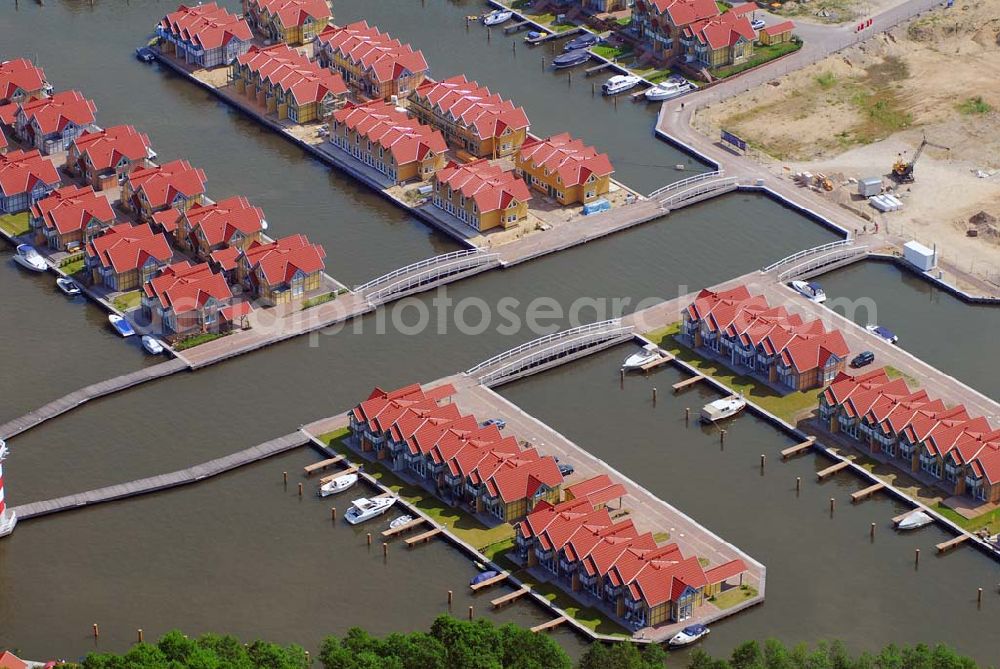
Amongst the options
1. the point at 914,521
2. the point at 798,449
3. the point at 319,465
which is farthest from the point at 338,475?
the point at 914,521

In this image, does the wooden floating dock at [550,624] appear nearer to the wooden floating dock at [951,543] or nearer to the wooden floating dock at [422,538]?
the wooden floating dock at [422,538]

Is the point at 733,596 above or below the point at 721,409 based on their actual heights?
below

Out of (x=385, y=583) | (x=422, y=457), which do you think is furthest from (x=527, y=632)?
(x=422, y=457)

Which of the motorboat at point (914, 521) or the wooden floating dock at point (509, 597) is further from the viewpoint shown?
the motorboat at point (914, 521)

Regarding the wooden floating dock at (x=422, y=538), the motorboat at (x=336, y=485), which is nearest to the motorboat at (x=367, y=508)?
the motorboat at (x=336, y=485)

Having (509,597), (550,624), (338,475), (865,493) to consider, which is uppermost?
(865,493)

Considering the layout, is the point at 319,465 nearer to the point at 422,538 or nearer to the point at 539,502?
the point at 422,538

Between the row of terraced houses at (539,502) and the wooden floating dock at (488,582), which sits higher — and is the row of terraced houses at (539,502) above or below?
above
